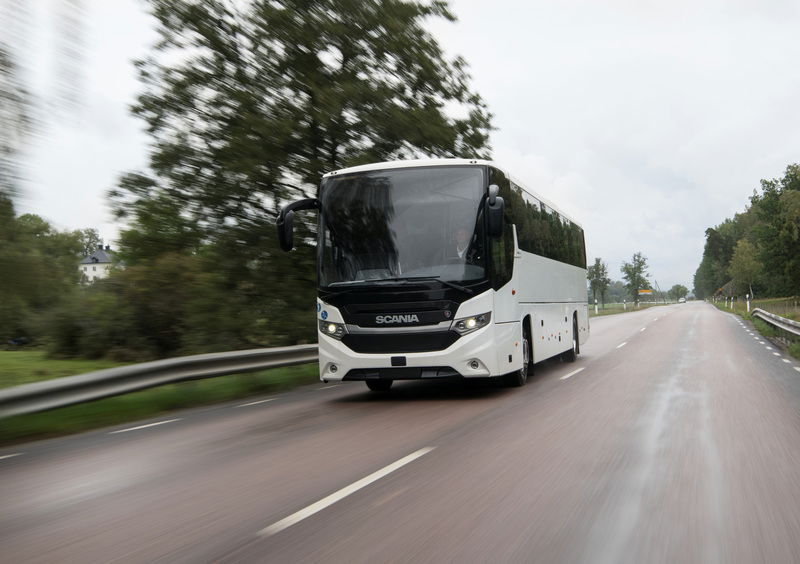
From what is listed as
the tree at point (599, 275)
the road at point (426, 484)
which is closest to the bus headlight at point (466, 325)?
the road at point (426, 484)

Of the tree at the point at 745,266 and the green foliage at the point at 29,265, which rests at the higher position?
the tree at the point at 745,266

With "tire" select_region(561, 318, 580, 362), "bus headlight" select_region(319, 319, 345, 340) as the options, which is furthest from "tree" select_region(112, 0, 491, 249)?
"bus headlight" select_region(319, 319, 345, 340)

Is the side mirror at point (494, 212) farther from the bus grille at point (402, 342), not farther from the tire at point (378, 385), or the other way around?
the tire at point (378, 385)

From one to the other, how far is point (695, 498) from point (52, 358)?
19.7 m

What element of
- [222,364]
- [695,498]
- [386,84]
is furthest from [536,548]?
[386,84]

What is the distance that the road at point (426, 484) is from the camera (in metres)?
3.95

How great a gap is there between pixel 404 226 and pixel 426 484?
5455 millimetres

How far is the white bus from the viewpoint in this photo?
9883 millimetres

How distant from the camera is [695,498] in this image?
15.9ft

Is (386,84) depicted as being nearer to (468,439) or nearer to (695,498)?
(468,439)

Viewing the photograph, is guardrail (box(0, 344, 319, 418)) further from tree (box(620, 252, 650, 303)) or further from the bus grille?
tree (box(620, 252, 650, 303))

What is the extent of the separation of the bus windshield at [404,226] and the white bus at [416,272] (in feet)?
0.05

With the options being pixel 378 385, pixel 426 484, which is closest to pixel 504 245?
pixel 378 385

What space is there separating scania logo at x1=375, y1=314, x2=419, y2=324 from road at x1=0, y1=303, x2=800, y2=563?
44.5 inches
